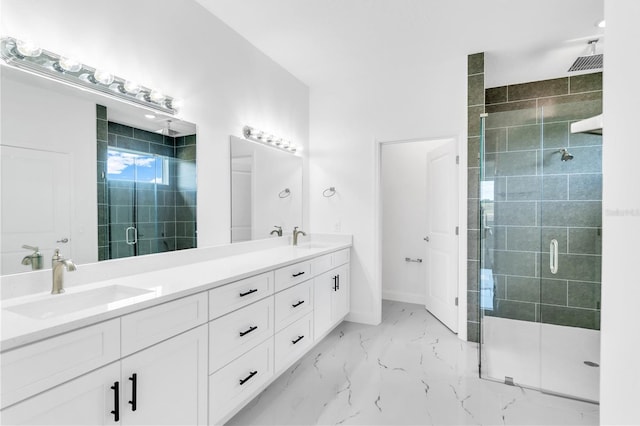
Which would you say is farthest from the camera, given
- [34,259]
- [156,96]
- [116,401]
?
[156,96]

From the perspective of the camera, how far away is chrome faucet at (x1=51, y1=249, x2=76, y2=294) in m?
1.42

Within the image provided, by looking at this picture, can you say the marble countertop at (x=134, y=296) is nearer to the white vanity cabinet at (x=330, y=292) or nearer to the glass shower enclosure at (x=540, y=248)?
the white vanity cabinet at (x=330, y=292)

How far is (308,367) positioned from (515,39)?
321 cm

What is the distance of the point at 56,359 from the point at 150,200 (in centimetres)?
114

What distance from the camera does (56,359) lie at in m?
1.04

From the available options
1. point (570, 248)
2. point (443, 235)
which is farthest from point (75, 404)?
point (443, 235)

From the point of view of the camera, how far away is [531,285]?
103 inches

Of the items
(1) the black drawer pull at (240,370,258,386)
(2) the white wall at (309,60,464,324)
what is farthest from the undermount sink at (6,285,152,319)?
(2) the white wall at (309,60,464,324)

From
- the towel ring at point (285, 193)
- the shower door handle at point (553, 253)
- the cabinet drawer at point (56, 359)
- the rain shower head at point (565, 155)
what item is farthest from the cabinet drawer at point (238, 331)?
the rain shower head at point (565, 155)

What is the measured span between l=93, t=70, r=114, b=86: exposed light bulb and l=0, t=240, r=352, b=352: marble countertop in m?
1.06

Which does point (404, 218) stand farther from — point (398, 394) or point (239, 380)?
point (239, 380)

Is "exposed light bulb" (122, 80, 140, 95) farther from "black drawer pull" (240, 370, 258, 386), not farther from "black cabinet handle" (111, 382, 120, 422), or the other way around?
"black drawer pull" (240, 370, 258, 386)

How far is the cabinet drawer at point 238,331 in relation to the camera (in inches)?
65.0

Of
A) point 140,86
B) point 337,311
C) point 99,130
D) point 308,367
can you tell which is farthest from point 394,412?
point 140,86
